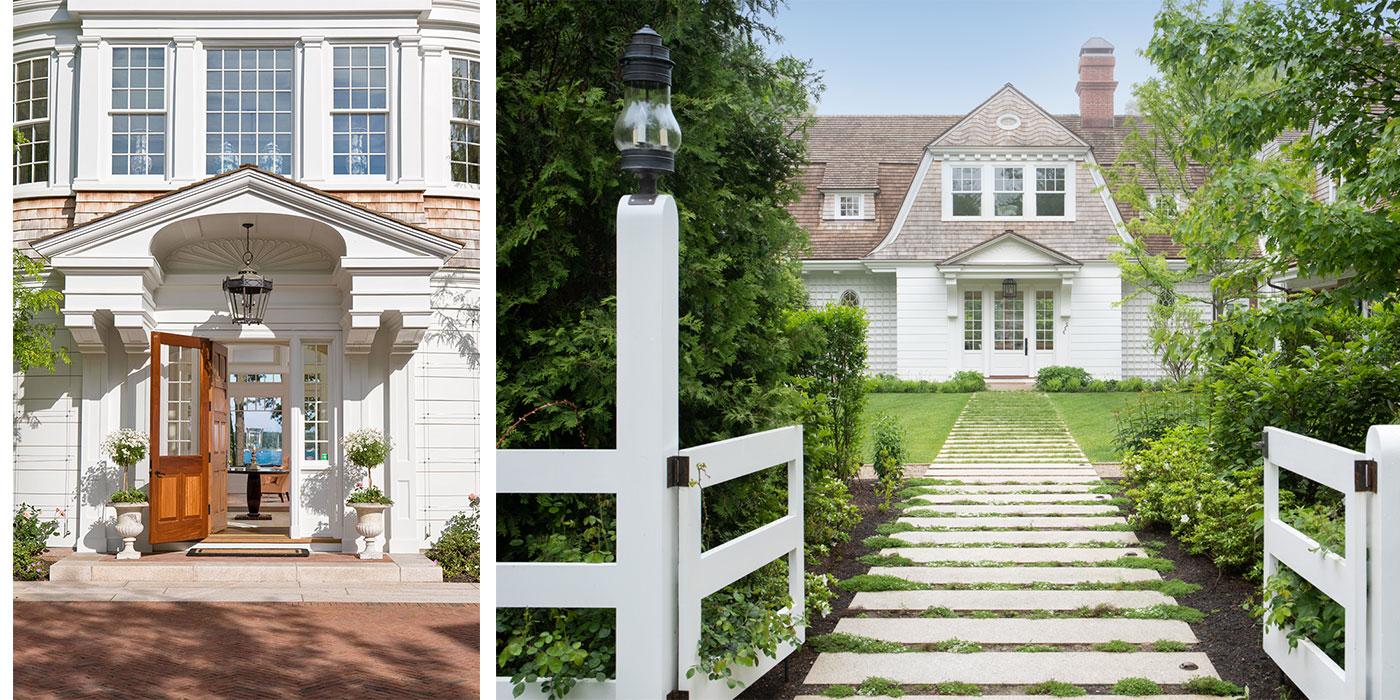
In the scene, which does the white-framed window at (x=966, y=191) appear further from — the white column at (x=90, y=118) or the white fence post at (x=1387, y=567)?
the white fence post at (x=1387, y=567)

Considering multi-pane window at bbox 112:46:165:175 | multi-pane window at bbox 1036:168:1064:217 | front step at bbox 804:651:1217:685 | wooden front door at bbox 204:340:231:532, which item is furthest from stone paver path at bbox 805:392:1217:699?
multi-pane window at bbox 1036:168:1064:217

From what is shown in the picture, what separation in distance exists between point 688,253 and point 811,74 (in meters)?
2.53

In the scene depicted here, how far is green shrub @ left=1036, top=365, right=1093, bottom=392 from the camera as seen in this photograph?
16.2m

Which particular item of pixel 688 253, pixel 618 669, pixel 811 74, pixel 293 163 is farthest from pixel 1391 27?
pixel 293 163

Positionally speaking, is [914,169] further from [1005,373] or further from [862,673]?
[862,673]

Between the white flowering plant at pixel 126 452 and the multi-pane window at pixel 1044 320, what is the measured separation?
1361cm

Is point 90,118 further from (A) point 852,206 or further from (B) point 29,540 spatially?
(A) point 852,206

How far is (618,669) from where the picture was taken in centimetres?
306

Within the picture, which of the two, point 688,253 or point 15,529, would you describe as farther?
point 15,529

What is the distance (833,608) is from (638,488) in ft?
7.30

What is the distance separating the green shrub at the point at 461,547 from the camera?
219 inches

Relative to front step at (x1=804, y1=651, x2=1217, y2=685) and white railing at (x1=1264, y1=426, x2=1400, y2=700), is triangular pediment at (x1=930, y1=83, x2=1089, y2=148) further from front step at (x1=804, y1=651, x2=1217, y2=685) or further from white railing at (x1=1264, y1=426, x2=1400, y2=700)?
white railing at (x1=1264, y1=426, x2=1400, y2=700)

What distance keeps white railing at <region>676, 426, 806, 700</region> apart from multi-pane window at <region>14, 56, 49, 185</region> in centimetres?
331

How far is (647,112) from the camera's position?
10.4ft
